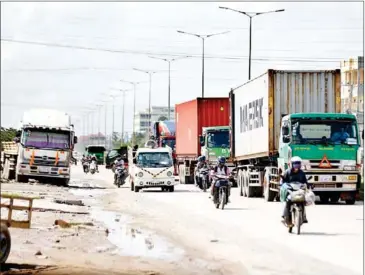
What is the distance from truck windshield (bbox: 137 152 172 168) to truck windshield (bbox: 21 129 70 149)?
3.12 metres

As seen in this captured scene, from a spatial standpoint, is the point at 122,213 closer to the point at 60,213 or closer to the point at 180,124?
the point at 60,213

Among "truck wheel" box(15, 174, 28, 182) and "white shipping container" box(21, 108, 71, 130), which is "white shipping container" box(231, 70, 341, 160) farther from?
"truck wheel" box(15, 174, 28, 182)

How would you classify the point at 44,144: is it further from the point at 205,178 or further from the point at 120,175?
the point at 205,178

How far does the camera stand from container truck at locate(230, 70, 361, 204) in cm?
2583

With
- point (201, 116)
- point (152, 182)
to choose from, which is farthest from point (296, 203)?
point (201, 116)

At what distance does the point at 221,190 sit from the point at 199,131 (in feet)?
65.8

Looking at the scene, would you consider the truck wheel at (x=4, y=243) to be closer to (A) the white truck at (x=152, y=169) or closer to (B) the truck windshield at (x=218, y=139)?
(A) the white truck at (x=152, y=169)

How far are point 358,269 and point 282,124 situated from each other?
15040 mm

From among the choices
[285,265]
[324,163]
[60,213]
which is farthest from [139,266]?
[324,163]

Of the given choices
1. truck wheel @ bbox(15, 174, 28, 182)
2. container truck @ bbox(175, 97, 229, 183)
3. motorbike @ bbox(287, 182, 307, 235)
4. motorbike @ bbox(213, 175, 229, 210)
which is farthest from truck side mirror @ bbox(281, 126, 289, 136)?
truck wheel @ bbox(15, 174, 28, 182)

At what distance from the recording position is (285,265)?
11914mm

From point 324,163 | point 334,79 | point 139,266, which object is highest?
point 334,79

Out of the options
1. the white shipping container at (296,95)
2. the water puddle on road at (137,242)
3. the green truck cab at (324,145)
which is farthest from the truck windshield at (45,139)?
the water puddle on road at (137,242)

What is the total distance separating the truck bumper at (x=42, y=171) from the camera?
37.7m
